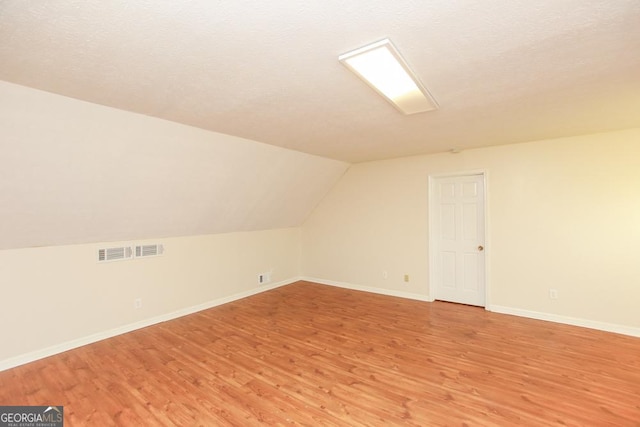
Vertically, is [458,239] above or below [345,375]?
above

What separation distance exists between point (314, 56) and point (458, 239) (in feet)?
12.8

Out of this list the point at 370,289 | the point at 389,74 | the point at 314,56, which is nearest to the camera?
the point at 314,56

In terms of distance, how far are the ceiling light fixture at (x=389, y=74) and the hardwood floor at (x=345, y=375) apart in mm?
2389

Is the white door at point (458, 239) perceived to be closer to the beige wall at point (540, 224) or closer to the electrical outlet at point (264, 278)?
the beige wall at point (540, 224)

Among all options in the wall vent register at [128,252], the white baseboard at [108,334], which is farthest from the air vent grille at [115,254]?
the white baseboard at [108,334]

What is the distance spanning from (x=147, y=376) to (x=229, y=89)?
259 cm

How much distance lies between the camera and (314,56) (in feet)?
5.68

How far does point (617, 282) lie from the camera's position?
3.49 metres

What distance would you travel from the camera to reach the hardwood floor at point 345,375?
214 cm

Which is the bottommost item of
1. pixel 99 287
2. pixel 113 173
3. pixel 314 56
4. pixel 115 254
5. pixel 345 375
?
pixel 345 375

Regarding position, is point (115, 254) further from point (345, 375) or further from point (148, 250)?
point (345, 375)

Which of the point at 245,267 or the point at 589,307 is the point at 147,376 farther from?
the point at 589,307

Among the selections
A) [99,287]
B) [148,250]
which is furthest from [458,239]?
[99,287]

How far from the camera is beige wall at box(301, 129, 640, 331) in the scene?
11.4 ft
